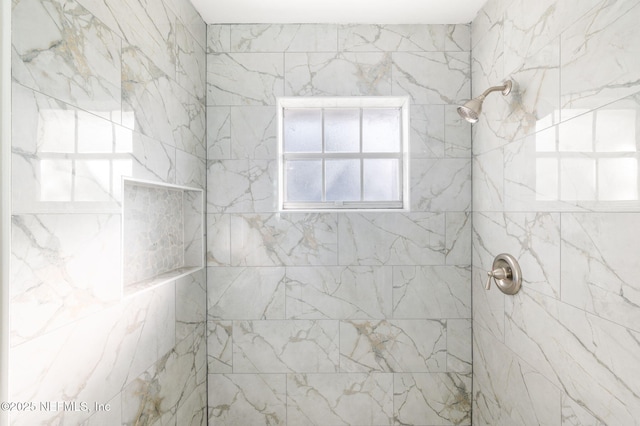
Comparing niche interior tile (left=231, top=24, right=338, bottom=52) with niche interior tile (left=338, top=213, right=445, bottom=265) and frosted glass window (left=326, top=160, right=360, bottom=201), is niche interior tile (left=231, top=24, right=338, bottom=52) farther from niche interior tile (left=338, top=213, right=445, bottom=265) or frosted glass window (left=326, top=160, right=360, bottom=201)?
niche interior tile (left=338, top=213, right=445, bottom=265)

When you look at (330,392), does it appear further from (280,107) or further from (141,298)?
(280,107)

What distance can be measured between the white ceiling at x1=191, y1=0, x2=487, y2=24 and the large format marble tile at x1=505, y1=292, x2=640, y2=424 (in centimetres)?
156

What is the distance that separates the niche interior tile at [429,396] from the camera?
199cm

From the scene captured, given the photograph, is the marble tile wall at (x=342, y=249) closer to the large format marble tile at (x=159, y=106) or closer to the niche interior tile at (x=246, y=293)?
A: the niche interior tile at (x=246, y=293)

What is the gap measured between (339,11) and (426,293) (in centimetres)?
170

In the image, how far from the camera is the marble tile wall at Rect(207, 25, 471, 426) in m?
1.99

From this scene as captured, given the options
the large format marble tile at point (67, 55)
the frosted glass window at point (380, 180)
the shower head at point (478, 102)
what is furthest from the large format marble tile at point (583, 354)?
the large format marble tile at point (67, 55)

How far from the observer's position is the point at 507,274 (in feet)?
5.09

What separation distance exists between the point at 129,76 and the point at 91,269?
2.38 feet

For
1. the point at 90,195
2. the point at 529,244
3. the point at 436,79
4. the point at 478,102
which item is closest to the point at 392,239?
the point at 529,244

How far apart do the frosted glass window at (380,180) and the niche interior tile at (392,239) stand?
233mm

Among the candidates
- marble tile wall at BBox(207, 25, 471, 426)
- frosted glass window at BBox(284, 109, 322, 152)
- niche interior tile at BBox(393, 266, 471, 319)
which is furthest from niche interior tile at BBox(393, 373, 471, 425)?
frosted glass window at BBox(284, 109, 322, 152)

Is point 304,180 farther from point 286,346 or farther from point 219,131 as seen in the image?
point 286,346

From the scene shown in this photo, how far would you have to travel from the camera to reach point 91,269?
3.49 ft
